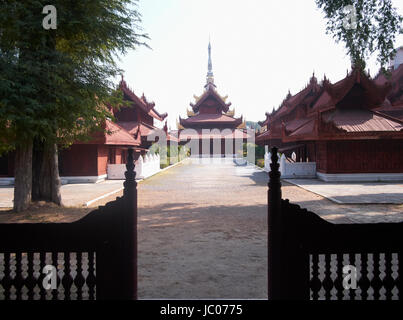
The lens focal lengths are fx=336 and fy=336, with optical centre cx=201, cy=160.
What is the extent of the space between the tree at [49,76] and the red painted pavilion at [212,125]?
39134 mm

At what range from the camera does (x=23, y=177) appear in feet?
33.2

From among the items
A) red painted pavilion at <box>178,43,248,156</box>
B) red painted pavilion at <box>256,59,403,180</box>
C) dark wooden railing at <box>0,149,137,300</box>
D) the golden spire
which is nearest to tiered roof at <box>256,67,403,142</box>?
red painted pavilion at <box>256,59,403,180</box>

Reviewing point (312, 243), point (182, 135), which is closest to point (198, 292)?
point (312, 243)

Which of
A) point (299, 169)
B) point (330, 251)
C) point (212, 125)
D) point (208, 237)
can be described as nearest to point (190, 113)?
point (212, 125)

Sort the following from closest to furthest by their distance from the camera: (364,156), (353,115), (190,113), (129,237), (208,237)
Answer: (129,237), (208,237), (364,156), (353,115), (190,113)

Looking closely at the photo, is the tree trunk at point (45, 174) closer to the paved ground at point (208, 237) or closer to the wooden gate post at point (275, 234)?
the paved ground at point (208, 237)

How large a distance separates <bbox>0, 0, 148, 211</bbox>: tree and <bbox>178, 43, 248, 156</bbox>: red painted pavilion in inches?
1541

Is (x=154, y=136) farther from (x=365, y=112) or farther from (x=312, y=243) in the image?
(x=312, y=243)

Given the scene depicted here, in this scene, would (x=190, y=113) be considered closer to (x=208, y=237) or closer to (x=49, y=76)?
(x=49, y=76)

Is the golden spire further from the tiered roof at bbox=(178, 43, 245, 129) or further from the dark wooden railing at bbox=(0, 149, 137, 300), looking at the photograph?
the dark wooden railing at bbox=(0, 149, 137, 300)

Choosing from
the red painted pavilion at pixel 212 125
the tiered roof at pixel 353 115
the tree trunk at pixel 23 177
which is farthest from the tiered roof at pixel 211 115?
Answer: the tree trunk at pixel 23 177

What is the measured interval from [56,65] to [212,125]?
144ft

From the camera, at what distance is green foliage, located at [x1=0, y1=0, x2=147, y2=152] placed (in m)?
8.61
